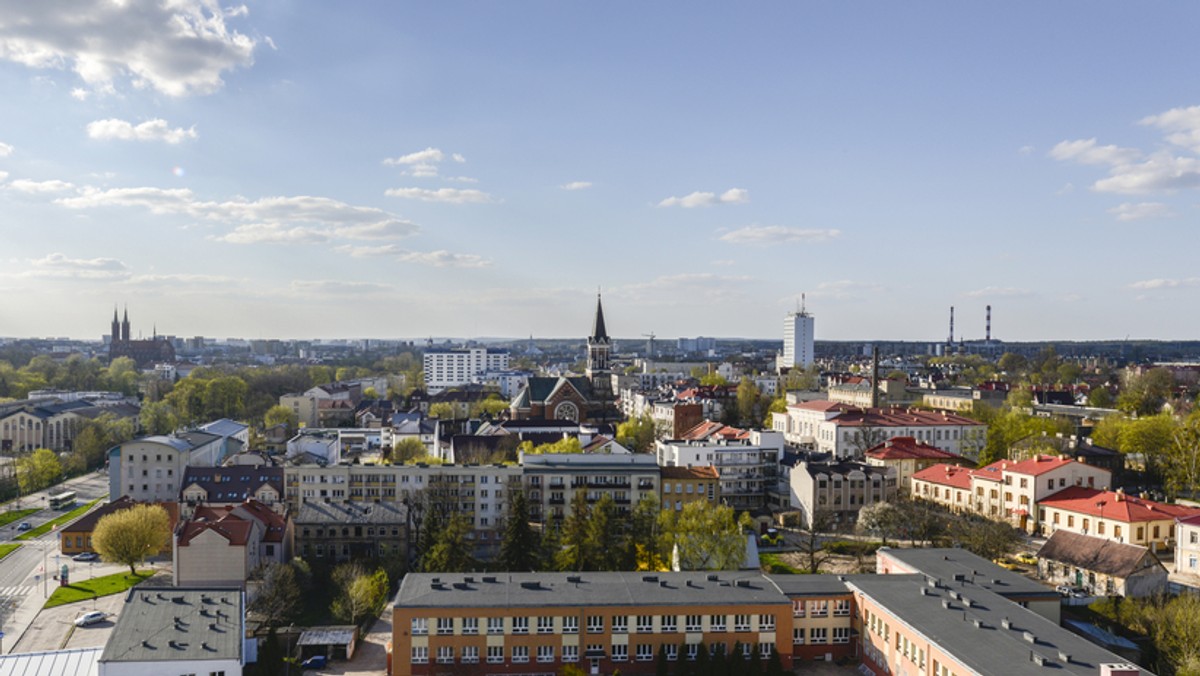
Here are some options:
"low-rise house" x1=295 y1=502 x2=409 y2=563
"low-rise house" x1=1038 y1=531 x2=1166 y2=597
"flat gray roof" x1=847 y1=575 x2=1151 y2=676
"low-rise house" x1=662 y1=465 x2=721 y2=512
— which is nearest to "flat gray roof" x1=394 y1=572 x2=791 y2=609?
"flat gray roof" x1=847 y1=575 x2=1151 y2=676

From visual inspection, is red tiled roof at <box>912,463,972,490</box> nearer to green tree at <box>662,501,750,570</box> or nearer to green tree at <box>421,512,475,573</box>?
green tree at <box>662,501,750,570</box>

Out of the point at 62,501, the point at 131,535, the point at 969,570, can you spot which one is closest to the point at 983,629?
the point at 969,570

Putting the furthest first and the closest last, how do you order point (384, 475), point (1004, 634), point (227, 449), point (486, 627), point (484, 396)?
point (484, 396), point (227, 449), point (384, 475), point (486, 627), point (1004, 634)

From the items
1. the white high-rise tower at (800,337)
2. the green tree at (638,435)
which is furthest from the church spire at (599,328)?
the white high-rise tower at (800,337)

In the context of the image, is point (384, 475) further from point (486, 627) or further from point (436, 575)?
point (486, 627)

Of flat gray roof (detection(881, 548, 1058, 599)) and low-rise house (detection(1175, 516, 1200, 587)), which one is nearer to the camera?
flat gray roof (detection(881, 548, 1058, 599))

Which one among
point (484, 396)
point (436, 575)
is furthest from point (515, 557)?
point (484, 396)
